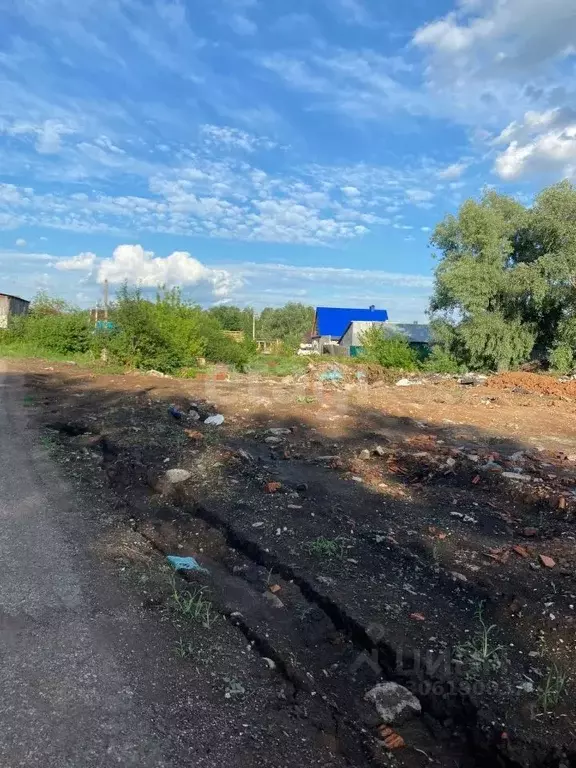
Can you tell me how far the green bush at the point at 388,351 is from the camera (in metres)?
20.0

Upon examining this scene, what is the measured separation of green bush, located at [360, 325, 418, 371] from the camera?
2003 cm

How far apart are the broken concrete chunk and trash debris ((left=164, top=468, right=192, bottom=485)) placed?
285 cm

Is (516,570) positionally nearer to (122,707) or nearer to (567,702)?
(567,702)

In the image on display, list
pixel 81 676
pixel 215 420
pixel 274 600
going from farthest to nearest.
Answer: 1. pixel 215 420
2. pixel 274 600
3. pixel 81 676

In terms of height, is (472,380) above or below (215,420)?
above

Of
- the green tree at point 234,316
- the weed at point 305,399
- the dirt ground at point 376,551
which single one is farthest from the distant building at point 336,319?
the dirt ground at point 376,551

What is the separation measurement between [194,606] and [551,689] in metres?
1.68

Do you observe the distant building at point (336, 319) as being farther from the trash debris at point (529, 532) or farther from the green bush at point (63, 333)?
the trash debris at point (529, 532)

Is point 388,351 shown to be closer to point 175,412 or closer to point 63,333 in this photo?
point 63,333

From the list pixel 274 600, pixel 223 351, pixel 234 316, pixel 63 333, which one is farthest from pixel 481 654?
pixel 234 316

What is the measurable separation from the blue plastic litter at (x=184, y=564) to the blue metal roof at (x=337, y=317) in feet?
125

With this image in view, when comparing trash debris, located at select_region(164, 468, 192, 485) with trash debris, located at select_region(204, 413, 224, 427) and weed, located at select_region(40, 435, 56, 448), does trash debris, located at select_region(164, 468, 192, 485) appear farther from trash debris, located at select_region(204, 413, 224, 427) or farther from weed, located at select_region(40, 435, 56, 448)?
trash debris, located at select_region(204, 413, 224, 427)

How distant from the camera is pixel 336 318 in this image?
4459 centimetres

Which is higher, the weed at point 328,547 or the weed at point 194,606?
the weed at point 328,547
